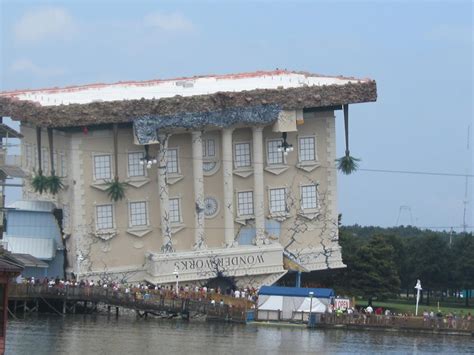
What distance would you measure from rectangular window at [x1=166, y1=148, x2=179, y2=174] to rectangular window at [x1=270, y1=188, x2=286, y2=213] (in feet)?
18.1

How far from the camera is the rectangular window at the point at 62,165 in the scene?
9375 centimetres

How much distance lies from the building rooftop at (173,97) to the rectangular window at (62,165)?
8.69 ft

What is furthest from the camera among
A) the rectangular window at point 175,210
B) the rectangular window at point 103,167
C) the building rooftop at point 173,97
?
the rectangular window at point 175,210

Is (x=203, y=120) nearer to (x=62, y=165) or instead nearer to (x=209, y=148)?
(x=209, y=148)

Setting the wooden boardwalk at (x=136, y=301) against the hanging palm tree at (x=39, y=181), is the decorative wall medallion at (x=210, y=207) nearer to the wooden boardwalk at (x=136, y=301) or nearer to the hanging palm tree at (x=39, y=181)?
the wooden boardwalk at (x=136, y=301)

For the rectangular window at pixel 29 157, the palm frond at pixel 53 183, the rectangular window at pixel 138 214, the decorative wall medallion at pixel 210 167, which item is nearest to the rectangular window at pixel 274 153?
the decorative wall medallion at pixel 210 167

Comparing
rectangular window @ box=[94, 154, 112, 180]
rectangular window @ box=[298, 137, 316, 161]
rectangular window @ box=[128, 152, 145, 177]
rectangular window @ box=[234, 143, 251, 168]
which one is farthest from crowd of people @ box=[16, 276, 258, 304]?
rectangular window @ box=[298, 137, 316, 161]

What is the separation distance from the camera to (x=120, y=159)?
9388 cm

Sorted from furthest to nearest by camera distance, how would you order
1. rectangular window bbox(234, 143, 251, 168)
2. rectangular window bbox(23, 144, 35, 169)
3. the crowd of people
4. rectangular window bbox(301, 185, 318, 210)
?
rectangular window bbox(301, 185, 318, 210) → rectangular window bbox(23, 144, 35, 169) → rectangular window bbox(234, 143, 251, 168) → the crowd of people

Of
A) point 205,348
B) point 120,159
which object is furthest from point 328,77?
point 205,348

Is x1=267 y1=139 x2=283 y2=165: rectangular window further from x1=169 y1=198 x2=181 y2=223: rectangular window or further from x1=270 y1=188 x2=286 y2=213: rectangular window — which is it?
x1=169 y1=198 x2=181 y2=223: rectangular window

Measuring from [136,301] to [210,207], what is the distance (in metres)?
9.71

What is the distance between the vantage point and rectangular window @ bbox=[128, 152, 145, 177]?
9431 centimetres

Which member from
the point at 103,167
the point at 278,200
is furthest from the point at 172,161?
the point at 278,200
